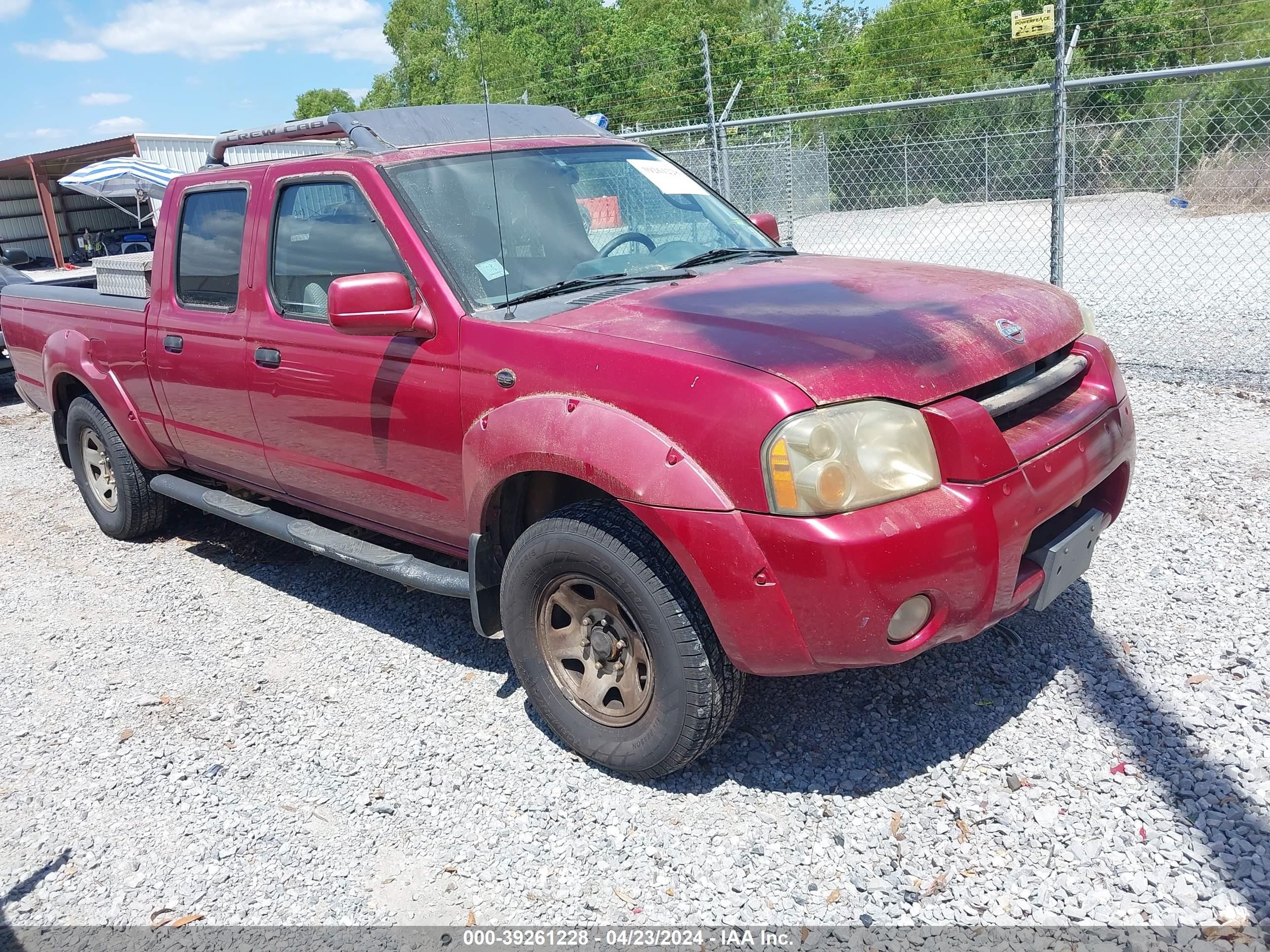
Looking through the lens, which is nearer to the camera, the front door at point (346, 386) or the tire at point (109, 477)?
the front door at point (346, 386)

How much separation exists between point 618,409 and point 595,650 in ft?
2.64

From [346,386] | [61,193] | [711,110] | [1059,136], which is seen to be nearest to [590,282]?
[346,386]

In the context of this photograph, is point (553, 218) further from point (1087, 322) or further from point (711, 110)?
point (711, 110)

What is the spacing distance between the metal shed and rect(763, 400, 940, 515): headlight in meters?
26.0

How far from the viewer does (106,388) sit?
207 inches

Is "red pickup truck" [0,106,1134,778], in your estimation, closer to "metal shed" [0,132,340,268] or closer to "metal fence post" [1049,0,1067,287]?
"metal fence post" [1049,0,1067,287]

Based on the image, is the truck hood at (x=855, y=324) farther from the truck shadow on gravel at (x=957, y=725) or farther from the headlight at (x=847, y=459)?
the truck shadow on gravel at (x=957, y=725)

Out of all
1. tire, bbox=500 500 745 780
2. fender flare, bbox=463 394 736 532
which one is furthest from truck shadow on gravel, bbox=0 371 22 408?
tire, bbox=500 500 745 780

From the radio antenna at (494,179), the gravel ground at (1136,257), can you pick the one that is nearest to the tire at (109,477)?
the radio antenna at (494,179)

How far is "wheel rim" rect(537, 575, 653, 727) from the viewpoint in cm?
303

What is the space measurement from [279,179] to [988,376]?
9.73 feet

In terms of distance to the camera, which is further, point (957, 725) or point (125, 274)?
point (125, 274)

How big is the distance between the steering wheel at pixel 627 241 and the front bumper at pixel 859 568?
140cm

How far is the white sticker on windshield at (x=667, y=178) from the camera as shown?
4250 millimetres
